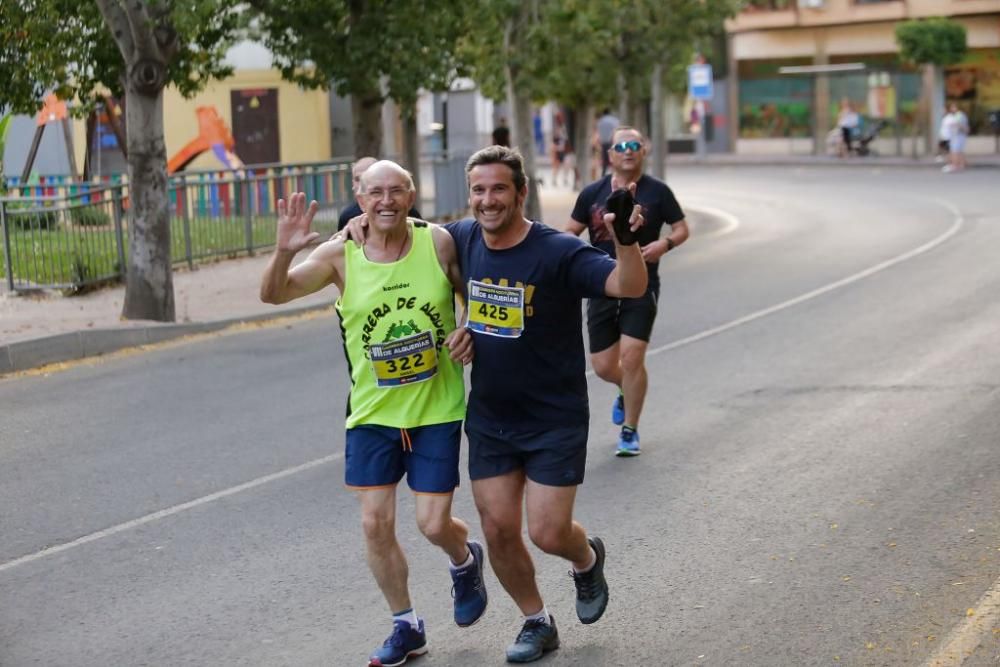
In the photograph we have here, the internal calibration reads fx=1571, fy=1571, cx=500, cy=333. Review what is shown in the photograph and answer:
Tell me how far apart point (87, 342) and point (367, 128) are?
8.67m

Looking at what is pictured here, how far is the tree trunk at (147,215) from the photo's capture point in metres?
15.8

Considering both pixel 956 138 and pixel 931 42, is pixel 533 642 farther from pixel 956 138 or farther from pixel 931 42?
pixel 931 42

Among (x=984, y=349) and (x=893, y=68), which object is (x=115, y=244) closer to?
(x=984, y=349)

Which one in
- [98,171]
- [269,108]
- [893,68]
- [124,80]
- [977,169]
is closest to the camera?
[124,80]

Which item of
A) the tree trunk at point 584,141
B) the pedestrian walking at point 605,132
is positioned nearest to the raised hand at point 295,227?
the pedestrian walking at point 605,132

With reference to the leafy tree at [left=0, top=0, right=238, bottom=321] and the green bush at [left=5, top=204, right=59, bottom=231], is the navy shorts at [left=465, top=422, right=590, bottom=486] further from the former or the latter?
the green bush at [left=5, top=204, right=59, bottom=231]

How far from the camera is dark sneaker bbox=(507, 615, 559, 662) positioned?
5613 mm

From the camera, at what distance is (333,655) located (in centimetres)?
580

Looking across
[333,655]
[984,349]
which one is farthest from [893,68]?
[333,655]

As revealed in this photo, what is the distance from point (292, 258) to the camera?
5.55m

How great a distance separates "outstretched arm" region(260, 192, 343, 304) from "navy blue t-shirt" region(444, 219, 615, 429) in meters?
0.51

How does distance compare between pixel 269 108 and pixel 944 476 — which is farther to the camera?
pixel 269 108

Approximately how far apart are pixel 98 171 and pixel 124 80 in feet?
47.9

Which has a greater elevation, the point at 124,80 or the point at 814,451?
the point at 124,80
